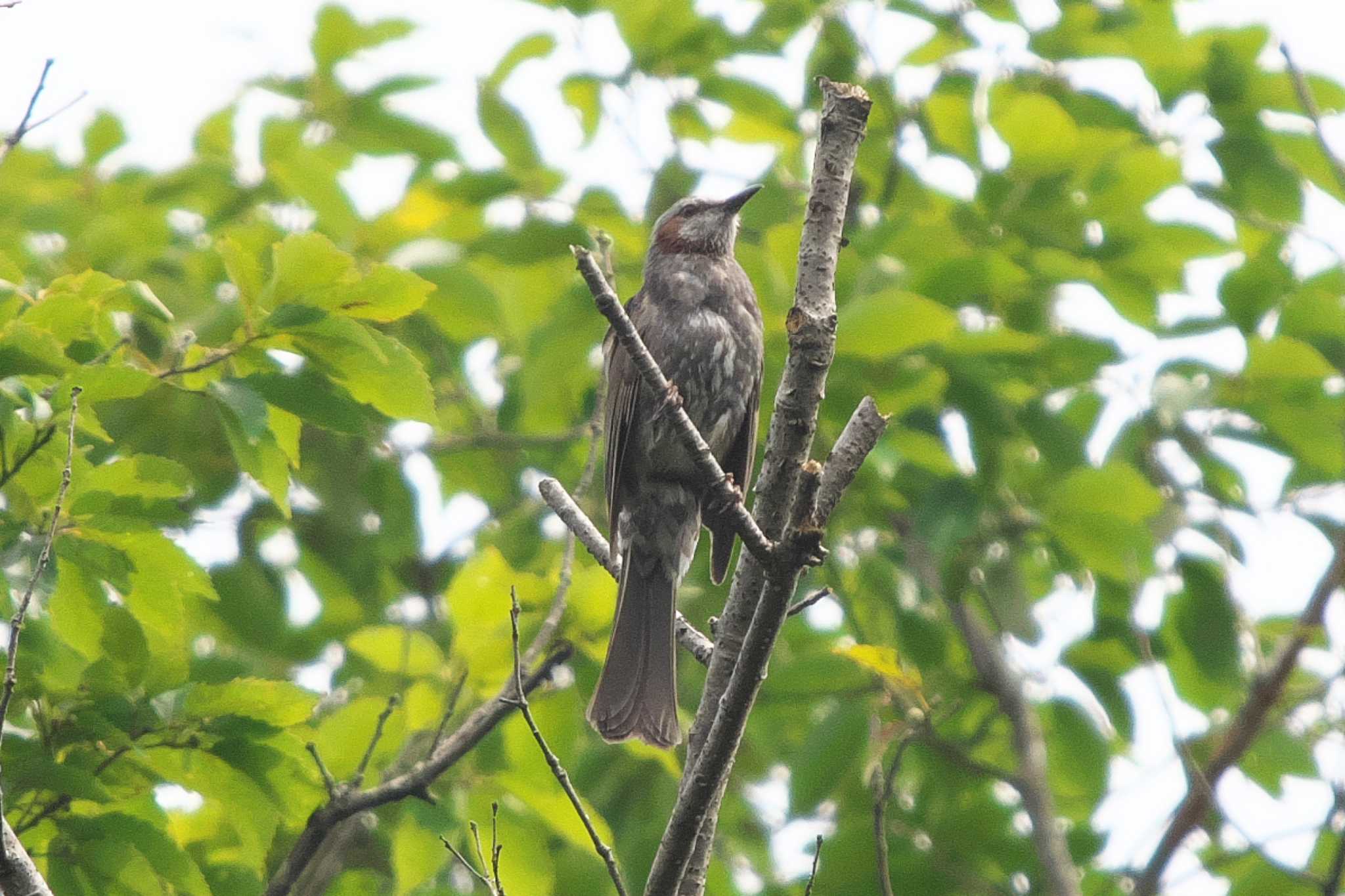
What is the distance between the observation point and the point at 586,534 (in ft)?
12.2

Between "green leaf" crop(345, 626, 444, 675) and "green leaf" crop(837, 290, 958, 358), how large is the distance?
60.1 inches

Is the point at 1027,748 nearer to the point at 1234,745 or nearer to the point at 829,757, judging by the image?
the point at 1234,745

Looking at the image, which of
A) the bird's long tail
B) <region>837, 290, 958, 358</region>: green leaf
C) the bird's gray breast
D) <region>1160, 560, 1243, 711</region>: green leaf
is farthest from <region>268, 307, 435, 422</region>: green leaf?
<region>1160, 560, 1243, 711</region>: green leaf

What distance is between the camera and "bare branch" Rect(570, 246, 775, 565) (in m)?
2.55

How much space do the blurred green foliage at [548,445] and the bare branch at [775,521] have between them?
584 millimetres

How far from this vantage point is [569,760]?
410 cm

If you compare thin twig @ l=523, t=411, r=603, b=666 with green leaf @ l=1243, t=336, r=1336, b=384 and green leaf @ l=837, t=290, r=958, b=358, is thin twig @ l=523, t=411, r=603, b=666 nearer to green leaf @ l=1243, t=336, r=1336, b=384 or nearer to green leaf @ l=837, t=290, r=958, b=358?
green leaf @ l=837, t=290, r=958, b=358

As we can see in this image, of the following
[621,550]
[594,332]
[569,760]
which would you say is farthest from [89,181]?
[569,760]

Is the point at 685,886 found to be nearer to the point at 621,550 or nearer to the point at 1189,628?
the point at 621,550

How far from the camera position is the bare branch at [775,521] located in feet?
8.07

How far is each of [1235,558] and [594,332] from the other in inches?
93.7

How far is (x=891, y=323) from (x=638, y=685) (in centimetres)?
129

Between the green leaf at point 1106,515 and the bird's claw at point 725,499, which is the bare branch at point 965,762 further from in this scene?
the bird's claw at point 725,499

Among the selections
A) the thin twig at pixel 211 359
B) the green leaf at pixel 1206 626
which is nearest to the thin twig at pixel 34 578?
the thin twig at pixel 211 359
